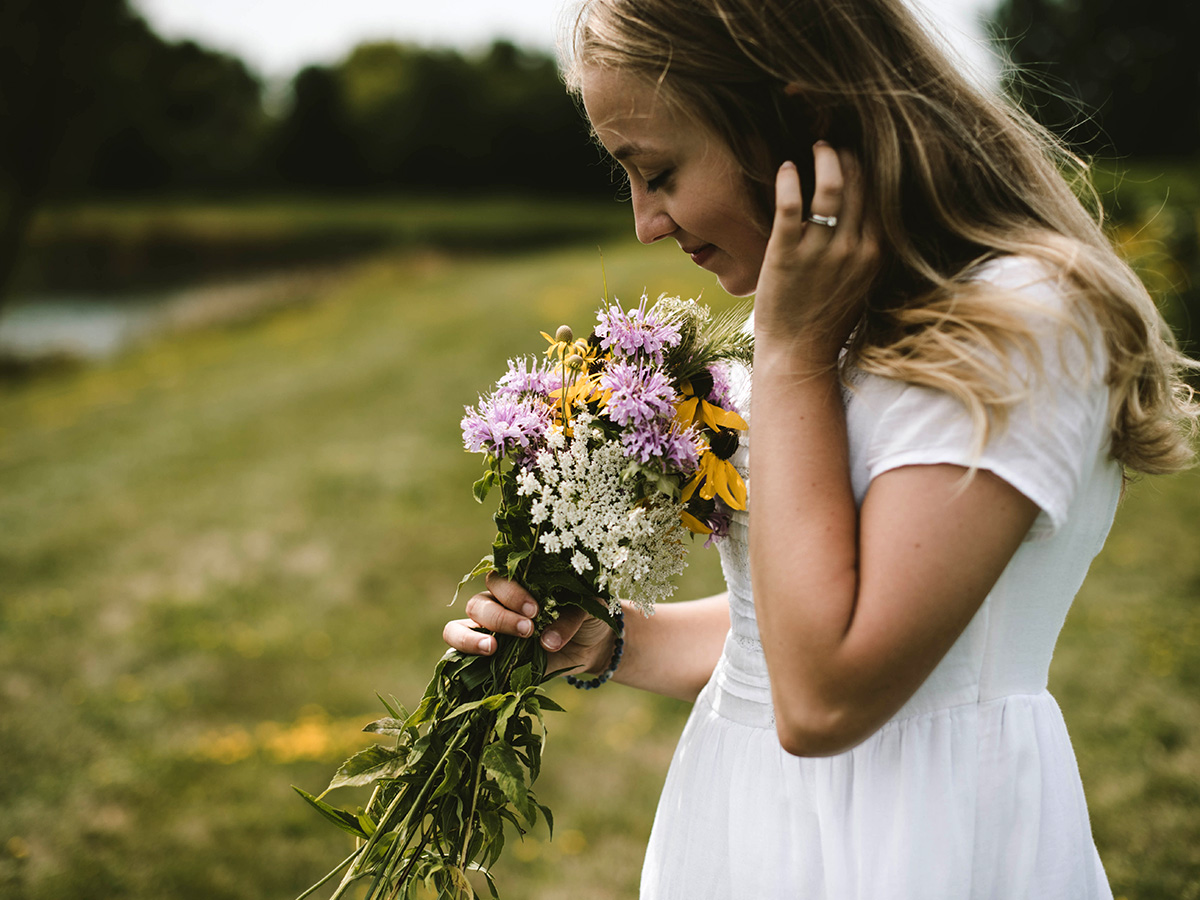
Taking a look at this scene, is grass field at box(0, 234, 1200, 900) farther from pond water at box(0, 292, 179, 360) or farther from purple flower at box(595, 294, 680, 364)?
pond water at box(0, 292, 179, 360)

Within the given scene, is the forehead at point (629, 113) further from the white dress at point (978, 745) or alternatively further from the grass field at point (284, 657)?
the grass field at point (284, 657)

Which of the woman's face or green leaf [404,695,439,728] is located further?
green leaf [404,695,439,728]

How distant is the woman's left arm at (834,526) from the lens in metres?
1.01

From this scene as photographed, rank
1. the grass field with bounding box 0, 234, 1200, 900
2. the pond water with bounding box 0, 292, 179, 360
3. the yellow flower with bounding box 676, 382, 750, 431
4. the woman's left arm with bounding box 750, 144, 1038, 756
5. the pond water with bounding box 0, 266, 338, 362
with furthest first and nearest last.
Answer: the pond water with bounding box 0, 266, 338, 362 < the pond water with bounding box 0, 292, 179, 360 < the grass field with bounding box 0, 234, 1200, 900 < the yellow flower with bounding box 676, 382, 750, 431 < the woman's left arm with bounding box 750, 144, 1038, 756

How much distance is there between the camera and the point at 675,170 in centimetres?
135

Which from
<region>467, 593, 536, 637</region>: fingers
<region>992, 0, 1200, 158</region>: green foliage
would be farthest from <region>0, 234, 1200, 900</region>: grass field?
<region>992, 0, 1200, 158</region>: green foliage

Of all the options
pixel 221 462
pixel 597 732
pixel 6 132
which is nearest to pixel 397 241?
pixel 6 132

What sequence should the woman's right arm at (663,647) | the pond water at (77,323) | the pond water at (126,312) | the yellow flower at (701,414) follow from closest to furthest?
the yellow flower at (701,414) → the woman's right arm at (663,647) → the pond water at (77,323) → the pond water at (126,312)

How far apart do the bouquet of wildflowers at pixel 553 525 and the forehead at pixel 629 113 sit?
252 millimetres

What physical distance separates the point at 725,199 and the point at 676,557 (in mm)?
602

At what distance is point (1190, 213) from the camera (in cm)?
1179

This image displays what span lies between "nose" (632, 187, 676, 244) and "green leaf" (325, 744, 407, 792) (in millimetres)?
1017

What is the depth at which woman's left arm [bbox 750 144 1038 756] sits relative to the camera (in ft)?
3.30

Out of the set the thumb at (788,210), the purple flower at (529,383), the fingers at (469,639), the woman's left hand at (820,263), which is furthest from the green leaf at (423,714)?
the thumb at (788,210)
